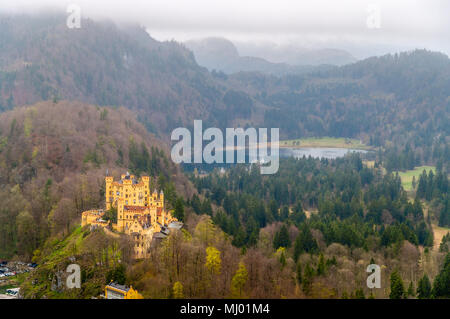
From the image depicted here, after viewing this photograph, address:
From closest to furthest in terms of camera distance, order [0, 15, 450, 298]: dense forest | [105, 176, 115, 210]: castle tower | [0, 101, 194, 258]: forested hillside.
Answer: [0, 15, 450, 298]: dense forest, [105, 176, 115, 210]: castle tower, [0, 101, 194, 258]: forested hillside

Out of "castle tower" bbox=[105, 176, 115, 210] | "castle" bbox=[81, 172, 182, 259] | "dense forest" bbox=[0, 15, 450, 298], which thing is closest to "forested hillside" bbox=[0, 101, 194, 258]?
"dense forest" bbox=[0, 15, 450, 298]

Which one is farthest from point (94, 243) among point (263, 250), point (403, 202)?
point (403, 202)

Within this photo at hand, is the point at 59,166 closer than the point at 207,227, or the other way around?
the point at 207,227

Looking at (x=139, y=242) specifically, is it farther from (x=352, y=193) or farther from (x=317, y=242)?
(x=352, y=193)

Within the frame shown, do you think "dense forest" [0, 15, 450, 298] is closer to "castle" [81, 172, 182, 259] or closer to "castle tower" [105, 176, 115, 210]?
"castle" [81, 172, 182, 259]

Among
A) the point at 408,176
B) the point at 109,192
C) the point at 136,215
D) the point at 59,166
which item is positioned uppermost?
the point at 59,166

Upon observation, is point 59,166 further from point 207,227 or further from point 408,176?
point 408,176

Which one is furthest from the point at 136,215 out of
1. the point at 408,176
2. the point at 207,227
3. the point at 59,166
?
the point at 408,176

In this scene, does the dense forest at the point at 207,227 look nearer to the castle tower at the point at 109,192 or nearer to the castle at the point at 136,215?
the castle at the point at 136,215
